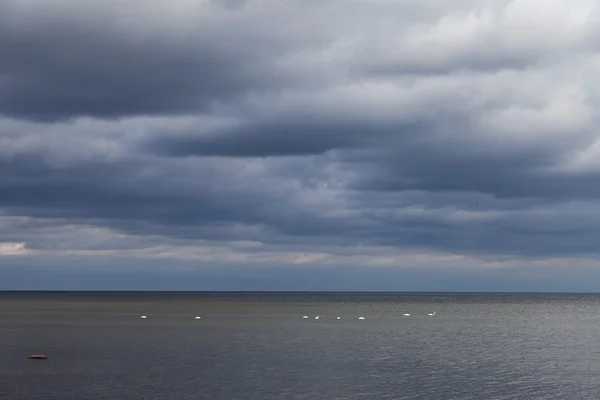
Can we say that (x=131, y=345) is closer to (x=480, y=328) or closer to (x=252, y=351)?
(x=252, y=351)

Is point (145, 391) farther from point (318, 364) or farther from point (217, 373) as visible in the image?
point (318, 364)

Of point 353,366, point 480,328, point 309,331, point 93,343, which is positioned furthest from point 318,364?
point 480,328

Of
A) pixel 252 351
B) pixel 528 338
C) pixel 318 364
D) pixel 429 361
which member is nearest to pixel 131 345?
pixel 252 351

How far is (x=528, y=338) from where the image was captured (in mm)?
125812

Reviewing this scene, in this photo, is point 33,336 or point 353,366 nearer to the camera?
point 353,366

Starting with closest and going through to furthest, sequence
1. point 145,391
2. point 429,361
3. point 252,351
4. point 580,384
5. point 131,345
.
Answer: point 145,391 < point 580,384 < point 429,361 < point 252,351 < point 131,345

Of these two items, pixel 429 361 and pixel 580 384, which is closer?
pixel 580 384

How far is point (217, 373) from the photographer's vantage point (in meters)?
75.6

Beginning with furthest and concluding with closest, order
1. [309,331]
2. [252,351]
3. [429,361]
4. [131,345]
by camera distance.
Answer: [309,331]
[131,345]
[252,351]
[429,361]

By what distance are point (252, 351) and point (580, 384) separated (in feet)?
132

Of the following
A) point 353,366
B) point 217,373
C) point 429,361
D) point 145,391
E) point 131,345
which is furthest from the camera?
point 131,345

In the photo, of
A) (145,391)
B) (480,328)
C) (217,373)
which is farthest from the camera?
(480,328)

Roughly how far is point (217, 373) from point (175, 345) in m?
31.4


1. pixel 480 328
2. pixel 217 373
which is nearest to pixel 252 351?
pixel 217 373
